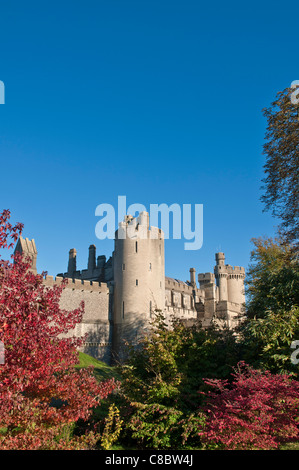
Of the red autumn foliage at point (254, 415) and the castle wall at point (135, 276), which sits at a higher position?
the castle wall at point (135, 276)

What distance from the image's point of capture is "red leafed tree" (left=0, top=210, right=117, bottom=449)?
26.9 ft

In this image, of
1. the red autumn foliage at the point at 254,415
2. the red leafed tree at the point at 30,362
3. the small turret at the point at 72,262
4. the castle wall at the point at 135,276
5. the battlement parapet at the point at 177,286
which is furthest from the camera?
the battlement parapet at the point at 177,286

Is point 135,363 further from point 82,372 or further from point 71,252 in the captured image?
point 71,252

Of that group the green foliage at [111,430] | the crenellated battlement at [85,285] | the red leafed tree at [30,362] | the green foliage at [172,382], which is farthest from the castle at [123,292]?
the red leafed tree at [30,362]

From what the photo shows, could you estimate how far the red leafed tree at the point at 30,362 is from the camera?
821cm

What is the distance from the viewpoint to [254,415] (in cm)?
1066

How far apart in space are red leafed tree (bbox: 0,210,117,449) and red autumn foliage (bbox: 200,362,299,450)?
3.23m

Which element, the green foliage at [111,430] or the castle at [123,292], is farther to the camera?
the castle at [123,292]

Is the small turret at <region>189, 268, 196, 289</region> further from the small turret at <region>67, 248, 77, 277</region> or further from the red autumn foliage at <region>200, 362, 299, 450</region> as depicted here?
the red autumn foliage at <region>200, 362, 299, 450</region>

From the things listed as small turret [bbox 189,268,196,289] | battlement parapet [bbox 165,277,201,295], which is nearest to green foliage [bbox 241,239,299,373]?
battlement parapet [bbox 165,277,201,295]

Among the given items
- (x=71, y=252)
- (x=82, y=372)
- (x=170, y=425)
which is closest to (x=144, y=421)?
(x=170, y=425)

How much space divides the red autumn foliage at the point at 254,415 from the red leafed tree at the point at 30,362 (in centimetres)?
323

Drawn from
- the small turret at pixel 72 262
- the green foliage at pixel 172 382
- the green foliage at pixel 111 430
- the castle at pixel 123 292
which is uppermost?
the small turret at pixel 72 262

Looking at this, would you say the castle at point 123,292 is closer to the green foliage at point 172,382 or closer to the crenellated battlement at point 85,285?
the crenellated battlement at point 85,285
